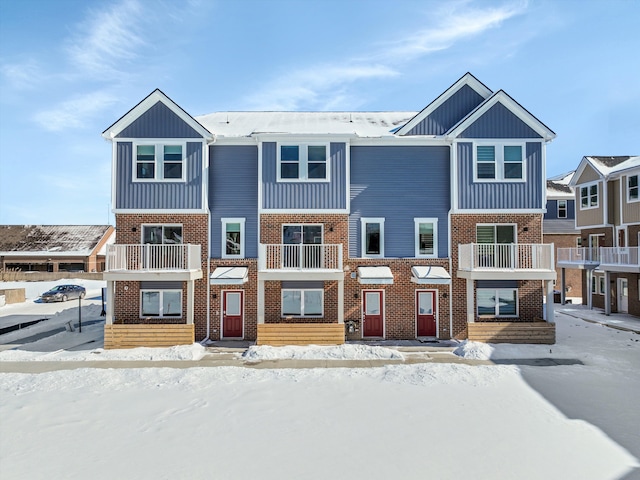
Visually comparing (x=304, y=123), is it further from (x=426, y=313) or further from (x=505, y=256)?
(x=505, y=256)

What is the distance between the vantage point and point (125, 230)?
16.1 metres

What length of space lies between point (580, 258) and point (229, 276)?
70.3ft

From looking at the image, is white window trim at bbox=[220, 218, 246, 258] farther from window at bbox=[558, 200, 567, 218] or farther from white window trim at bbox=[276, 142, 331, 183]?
window at bbox=[558, 200, 567, 218]

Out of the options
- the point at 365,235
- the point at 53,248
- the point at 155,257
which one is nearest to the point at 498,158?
the point at 365,235

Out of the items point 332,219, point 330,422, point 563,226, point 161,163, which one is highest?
point 161,163

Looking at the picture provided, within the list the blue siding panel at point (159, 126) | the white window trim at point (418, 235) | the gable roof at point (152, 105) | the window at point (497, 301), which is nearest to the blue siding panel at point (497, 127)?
the white window trim at point (418, 235)

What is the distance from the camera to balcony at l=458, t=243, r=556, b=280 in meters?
15.1

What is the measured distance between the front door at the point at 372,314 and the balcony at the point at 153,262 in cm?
681

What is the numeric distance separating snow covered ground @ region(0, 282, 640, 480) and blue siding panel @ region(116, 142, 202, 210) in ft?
21.4

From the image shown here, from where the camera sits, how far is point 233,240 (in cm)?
1641

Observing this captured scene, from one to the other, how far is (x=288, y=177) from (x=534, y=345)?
11.5 meters

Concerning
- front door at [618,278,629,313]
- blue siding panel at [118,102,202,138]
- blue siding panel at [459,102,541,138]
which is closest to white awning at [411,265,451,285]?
blue siding panel at [459,102,541,138]

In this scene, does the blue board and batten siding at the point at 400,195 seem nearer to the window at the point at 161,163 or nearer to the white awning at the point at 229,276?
the white awning at the point at 229,276

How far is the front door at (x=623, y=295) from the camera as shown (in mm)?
22312
